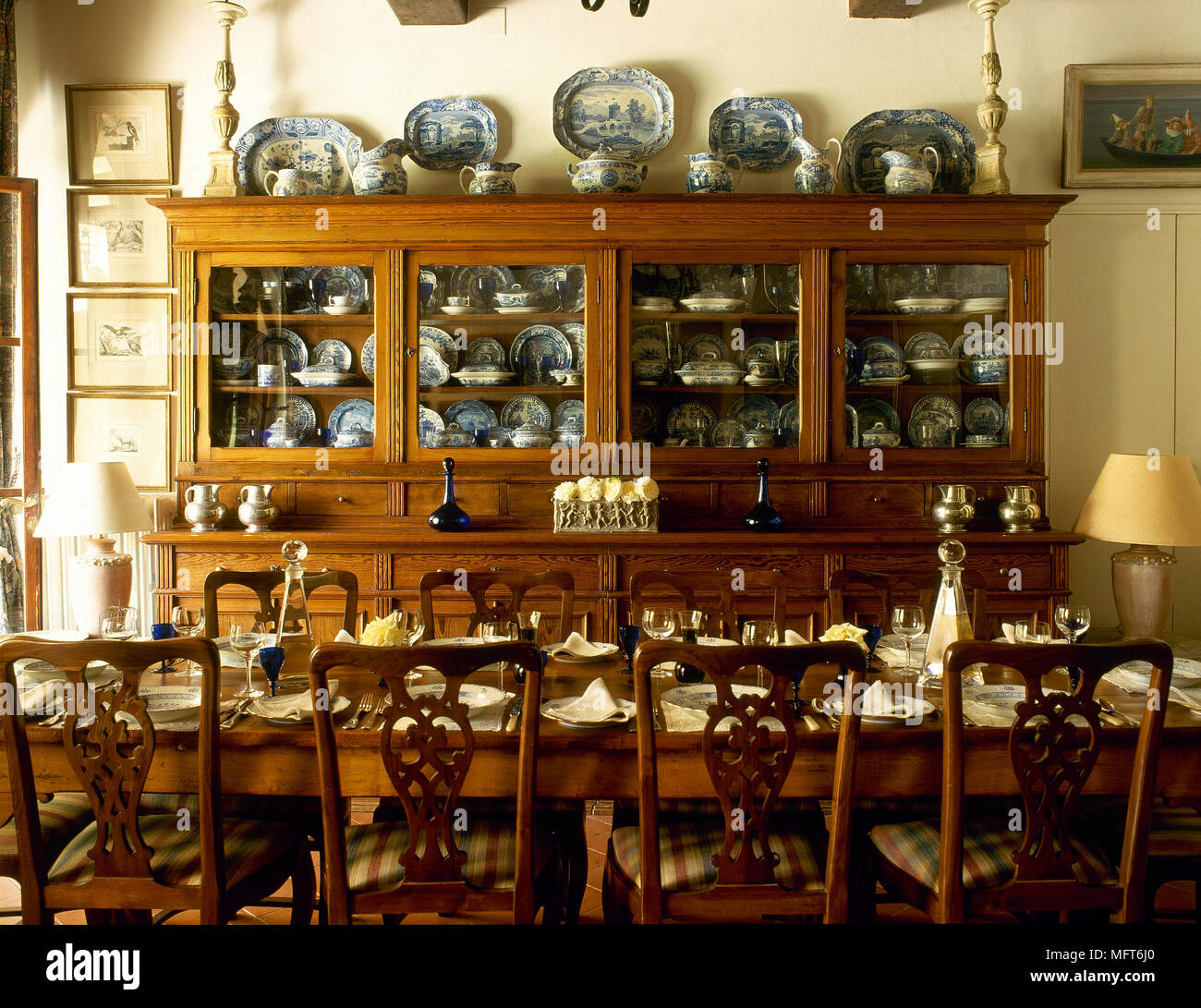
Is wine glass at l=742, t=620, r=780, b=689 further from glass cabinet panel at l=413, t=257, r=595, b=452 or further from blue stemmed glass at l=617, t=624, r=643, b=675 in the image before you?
glass cabinet panel at l=413, t=257, r=595, b=452

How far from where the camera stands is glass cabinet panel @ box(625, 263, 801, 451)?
377 centimetres

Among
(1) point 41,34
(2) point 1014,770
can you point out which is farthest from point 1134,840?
(1) point 41,34

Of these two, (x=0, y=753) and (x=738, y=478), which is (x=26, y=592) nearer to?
(x=0, y=753)

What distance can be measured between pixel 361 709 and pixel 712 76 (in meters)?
3.05

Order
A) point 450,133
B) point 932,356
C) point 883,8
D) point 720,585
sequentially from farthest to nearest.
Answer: point 450,133 < point 883,8 < point 932,356 < point 720,585

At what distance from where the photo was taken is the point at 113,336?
4.11 meters

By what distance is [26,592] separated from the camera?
3668mm

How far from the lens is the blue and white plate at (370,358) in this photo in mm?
3832

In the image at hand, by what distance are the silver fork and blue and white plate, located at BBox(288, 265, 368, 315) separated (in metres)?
2.04

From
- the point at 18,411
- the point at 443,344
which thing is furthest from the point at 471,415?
the point at 18,411

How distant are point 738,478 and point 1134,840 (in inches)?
81.3

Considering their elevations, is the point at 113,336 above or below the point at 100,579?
above

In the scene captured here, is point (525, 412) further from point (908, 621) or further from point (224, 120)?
point (908, 621)

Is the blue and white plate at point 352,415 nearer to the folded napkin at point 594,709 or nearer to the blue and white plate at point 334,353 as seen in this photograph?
the blue and white plate at point 334,353
